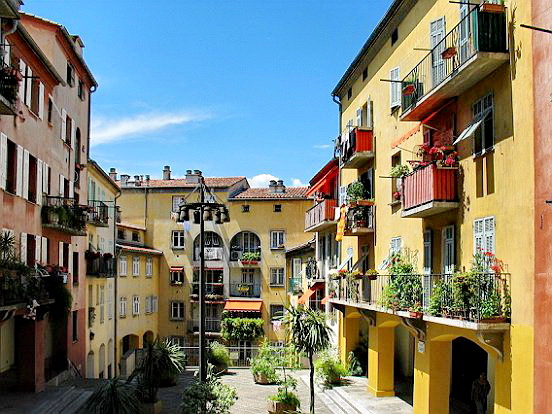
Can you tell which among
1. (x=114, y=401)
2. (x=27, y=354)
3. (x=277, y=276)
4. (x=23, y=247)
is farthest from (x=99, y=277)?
(x=277, y=276)

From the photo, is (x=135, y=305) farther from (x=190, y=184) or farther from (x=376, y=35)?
(x=376, y=35)

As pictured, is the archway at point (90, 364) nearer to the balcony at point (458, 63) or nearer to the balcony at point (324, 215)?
the balcony at point (324, 215)

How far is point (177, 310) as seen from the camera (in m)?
53.5

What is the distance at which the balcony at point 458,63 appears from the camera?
1430 centimetres

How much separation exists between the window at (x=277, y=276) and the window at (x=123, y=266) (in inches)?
519

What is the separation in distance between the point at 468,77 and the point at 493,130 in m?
1.43

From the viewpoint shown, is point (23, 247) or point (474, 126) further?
point (23, 247)

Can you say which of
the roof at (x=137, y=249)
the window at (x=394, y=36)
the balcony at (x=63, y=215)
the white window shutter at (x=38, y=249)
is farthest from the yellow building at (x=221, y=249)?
→ the window at (x=394, y=36)

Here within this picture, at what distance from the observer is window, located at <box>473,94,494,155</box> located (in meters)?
15.3

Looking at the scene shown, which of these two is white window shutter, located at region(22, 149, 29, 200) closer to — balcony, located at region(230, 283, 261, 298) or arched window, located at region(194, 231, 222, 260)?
arched window, located at region(194, 231, 222, 260)

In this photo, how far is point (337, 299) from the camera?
2936 centimetres

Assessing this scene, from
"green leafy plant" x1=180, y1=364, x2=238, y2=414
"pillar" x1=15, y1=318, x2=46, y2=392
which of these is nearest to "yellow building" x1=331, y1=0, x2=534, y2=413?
"green leafy plant" x1=180, y1=364, x2=238, y2=414

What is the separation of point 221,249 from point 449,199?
3869cm

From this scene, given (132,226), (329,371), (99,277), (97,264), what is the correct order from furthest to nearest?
1. (132,226)
2. (99,277)
3. (97,264)
4. (329,371)
